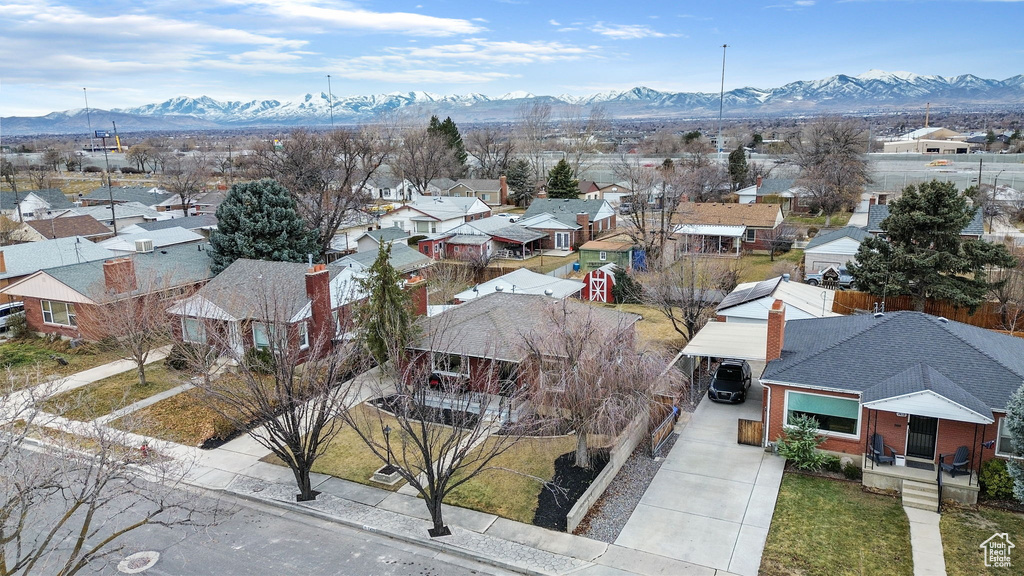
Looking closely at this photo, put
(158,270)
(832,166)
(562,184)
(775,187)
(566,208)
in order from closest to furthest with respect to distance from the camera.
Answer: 1. (158,270)
2. (566,208)
3. (832,166)
4. (775,187)
5. (562,184)

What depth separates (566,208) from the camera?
61.5 metres

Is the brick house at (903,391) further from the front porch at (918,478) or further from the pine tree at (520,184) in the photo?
the pine tree at (520,184)

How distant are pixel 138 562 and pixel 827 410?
18046mm

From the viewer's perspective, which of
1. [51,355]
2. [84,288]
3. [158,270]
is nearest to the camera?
[51,355]

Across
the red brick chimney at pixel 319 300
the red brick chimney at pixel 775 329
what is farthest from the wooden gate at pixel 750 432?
the red brick chimney at pixel 319 300

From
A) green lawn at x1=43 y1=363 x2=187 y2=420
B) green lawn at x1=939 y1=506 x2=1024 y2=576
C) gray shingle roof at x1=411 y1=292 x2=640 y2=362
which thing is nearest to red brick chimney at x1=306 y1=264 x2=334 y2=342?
gray shingle roof at x1=411 y1=292 x2=640 y2=362

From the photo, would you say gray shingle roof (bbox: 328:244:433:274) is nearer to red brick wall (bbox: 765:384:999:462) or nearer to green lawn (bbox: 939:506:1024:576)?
red brick wall (bbox: 765:384:999:462)

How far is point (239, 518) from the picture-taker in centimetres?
1712

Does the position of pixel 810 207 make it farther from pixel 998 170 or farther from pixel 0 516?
pixel 0 516

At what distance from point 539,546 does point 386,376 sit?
43.2ft

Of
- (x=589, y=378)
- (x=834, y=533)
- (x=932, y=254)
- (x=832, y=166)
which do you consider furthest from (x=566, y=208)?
(x=834, y=533)

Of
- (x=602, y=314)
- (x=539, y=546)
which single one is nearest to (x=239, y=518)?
(x=539, y=546)

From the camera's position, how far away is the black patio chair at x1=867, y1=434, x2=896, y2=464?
59.6 feet

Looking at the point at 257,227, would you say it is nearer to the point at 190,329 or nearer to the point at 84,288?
the point at 84,288
